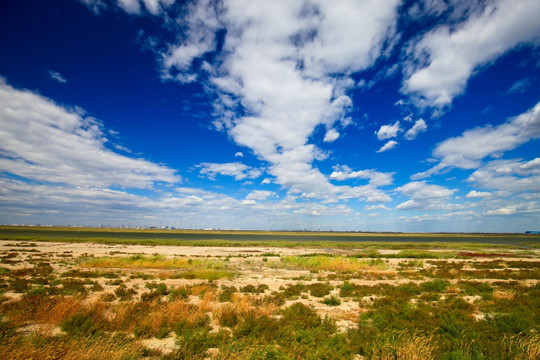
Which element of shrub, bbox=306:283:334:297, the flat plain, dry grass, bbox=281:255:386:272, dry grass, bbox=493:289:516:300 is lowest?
dry grass, bbox=281:255:386:272

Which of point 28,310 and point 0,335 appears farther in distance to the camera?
point 28,310

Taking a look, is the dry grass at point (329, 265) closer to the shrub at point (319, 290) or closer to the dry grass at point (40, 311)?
the shrub at point (319, 290)

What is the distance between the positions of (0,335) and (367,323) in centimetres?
1353

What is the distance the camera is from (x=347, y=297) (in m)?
15.6

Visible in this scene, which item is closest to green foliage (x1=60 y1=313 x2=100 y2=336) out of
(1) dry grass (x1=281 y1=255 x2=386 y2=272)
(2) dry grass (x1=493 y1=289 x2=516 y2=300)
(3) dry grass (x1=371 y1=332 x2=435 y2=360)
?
(3) dry grass (x1=371 y1=332 x2=435 y2=360)

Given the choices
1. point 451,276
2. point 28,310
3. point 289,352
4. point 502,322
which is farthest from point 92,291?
point 451,276

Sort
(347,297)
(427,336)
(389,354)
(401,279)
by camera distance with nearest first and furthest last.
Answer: (389,354) < (427,336) < (347,297) < (401,279)

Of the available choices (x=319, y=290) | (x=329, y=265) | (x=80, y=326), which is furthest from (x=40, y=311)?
(x=329, y=265)

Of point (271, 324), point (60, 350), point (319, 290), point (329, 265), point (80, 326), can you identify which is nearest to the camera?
point (60, 350)

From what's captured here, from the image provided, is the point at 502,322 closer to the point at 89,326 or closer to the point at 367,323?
the point at 367,323

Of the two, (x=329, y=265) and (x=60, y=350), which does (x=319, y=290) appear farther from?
(x=60, y=350)

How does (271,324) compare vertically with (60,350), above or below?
below

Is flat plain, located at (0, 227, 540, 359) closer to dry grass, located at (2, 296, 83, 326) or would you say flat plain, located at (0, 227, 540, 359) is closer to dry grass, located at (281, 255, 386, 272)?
dry grass, located at (2, 296, 83, 326)

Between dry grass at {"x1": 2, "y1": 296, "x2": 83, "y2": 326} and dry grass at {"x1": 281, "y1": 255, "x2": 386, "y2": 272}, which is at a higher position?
dry grass at {"x1": 2, "y1": 296, "x2": 83, "y2": 326}
